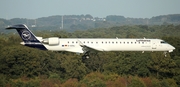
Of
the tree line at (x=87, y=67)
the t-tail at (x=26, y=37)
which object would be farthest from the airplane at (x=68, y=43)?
the tree line at (x=87, y=67)

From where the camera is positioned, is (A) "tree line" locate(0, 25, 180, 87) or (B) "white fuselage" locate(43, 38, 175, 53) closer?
(B) "white fuselage" locate(43, 38, 175, 53)

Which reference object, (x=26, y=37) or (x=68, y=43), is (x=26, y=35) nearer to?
(x=26, y=37)

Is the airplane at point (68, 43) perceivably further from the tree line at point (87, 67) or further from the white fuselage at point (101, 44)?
the tree line at point (87, 67)

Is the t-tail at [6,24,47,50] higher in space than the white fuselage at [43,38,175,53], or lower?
higher

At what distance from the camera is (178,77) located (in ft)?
294

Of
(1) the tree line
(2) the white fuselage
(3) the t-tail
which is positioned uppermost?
(3) the t-tail

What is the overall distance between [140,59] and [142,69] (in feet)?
7.92

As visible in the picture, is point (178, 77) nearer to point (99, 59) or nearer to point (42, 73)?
point (99, 59)

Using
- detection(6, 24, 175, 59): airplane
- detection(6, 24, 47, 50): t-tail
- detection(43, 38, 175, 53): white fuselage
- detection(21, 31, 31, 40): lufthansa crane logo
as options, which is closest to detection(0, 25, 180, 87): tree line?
detection(43, 38, 175, 53): white fuselage

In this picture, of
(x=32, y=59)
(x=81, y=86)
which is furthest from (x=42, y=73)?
(x=81, y=86)

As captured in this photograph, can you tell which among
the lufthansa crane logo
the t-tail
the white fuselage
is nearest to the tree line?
the white fuselage

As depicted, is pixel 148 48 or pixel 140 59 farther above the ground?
pixel 148 48

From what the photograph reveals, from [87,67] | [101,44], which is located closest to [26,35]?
[101,44]

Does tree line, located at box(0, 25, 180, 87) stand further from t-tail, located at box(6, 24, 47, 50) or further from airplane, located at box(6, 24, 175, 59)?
t-tail, located at box(6, 24, 47, 50)
